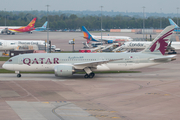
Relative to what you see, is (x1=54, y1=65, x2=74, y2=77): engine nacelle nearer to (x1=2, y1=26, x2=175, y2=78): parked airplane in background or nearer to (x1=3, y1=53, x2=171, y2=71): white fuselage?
(x1=2, y1=26, x2=175, y2=78): parked airplane in background

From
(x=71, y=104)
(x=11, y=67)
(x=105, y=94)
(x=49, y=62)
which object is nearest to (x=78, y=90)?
(x=105, y=94)

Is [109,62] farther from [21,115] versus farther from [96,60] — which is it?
[21,115]

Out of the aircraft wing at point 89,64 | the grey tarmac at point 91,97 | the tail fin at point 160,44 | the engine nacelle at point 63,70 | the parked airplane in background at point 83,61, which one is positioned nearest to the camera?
the grey tarmac at point 91,97

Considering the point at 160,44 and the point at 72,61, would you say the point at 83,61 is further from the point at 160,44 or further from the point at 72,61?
the point at 160,44

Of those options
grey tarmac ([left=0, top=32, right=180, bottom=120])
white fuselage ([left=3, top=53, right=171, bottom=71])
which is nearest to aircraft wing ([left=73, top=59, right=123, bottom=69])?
white fuselage ([left=3, top=53, right=171, bottom=71])

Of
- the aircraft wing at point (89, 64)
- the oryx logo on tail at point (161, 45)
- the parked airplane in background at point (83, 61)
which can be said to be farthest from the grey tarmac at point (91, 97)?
the oryx logo on tail at point (161, 45)

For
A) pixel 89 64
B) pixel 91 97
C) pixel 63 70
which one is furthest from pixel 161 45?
pixel 91 97

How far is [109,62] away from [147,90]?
31.6 feet

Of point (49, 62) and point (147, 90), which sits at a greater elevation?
point (49, 62)

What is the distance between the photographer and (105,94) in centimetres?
2962

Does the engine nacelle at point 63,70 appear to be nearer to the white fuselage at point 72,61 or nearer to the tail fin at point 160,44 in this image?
the white fuselage at point 72,61

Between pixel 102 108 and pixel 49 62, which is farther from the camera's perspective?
pixel 49 62

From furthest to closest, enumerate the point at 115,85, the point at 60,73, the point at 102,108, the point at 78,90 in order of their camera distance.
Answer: the point at 60,73 → the point at 115,85 → the point at 78,90 → the point at 102,108

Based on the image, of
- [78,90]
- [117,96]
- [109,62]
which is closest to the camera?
[117,96]
